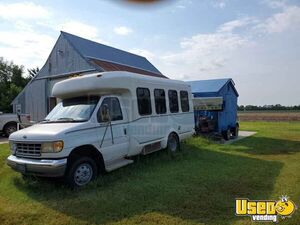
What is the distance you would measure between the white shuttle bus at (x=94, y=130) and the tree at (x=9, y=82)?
35743mm

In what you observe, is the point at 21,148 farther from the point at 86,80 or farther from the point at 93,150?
the point at 86,80

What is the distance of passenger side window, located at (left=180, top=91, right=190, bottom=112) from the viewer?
10.8 m

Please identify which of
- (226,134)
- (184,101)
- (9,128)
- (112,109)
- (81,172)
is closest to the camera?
(81,172)

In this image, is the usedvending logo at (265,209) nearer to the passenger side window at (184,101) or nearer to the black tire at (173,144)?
the black tire at (173,144)

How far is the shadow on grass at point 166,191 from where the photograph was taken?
4.91 m

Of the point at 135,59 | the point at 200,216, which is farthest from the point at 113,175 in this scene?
the point at 135,59

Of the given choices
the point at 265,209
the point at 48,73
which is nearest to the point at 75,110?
the point at 265,209

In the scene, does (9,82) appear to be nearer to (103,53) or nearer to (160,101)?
(103,53)

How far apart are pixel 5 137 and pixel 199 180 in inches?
596

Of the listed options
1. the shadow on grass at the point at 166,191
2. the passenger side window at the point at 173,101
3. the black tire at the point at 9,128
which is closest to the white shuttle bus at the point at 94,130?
the passenger side window at the point at 173,101

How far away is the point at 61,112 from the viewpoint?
7.15 meters

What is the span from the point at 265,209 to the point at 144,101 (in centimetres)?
465

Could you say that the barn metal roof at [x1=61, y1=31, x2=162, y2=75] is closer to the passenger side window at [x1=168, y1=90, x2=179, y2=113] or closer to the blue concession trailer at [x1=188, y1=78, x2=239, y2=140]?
the blue concession trailer at [x1=188, y1=78, x2=239, y2=140]

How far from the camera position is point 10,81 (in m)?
51.2
